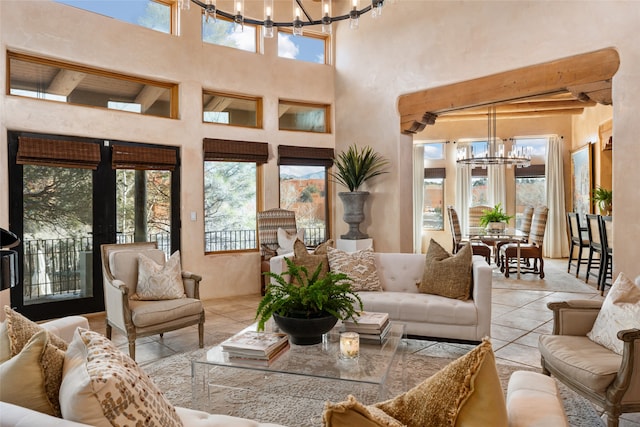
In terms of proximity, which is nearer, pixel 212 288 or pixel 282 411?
pixel 282 411

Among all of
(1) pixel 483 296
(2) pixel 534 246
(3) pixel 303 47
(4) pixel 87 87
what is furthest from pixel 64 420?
(2) pixel 534 246

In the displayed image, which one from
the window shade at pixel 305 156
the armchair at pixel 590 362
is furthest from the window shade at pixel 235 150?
the armchair at pixel 590 362

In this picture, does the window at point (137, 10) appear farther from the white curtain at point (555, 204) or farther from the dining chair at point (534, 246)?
the white curtain at point (555, 204)

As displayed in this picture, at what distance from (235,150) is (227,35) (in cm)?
170

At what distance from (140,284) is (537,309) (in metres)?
4.37

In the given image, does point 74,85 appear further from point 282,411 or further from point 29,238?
point 282,411

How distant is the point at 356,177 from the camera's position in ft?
21.2

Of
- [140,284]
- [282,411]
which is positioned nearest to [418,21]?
[140,284]

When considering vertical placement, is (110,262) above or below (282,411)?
above

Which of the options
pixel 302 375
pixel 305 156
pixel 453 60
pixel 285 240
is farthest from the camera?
pixel 305 156

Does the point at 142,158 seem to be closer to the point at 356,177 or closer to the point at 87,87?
the point at 87,87

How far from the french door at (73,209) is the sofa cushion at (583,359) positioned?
4724 mm

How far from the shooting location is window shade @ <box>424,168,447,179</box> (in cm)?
1038

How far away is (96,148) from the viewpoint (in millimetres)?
4996
